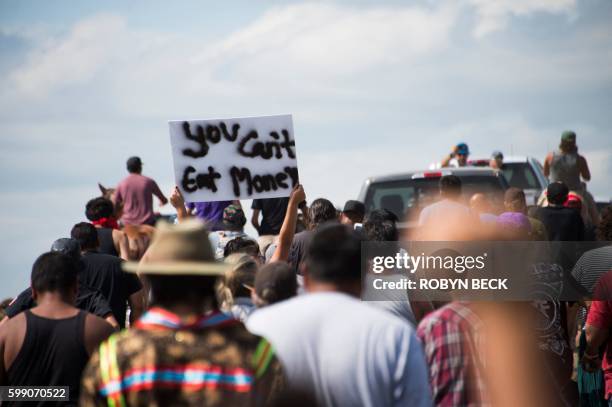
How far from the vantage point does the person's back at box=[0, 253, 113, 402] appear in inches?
204

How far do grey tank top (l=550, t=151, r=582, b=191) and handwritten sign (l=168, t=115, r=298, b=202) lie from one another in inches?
223

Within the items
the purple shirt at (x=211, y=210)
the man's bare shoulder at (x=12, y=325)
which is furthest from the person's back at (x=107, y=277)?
the purple shirt at (x=211, y=210)

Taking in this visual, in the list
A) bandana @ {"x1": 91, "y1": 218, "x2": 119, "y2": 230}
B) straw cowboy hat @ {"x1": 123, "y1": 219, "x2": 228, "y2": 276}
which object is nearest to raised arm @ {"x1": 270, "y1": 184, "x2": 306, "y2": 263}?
bandana @ {"x1": 91, "y1": 218, "x2": 119, "y2": 230}

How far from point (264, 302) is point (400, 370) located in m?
1.31

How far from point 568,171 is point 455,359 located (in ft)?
30.0

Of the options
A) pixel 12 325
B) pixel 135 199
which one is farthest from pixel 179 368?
pixel 135 199

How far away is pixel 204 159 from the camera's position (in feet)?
28.0

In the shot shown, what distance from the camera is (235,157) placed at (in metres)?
8.58

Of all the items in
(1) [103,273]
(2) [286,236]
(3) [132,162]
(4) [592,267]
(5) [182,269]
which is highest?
(3) [132,162]

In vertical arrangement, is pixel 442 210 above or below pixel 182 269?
below

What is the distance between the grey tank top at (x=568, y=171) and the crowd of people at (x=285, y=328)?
362cm

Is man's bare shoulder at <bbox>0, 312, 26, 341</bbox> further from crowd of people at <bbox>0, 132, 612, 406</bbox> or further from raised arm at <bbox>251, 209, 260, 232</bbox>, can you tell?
raised arm at <bbox>251, 209, 260, 232</bbox>

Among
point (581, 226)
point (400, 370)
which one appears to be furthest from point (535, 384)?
point (581, 226)

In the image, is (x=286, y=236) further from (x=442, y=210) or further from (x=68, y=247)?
(x=442, y=210)
